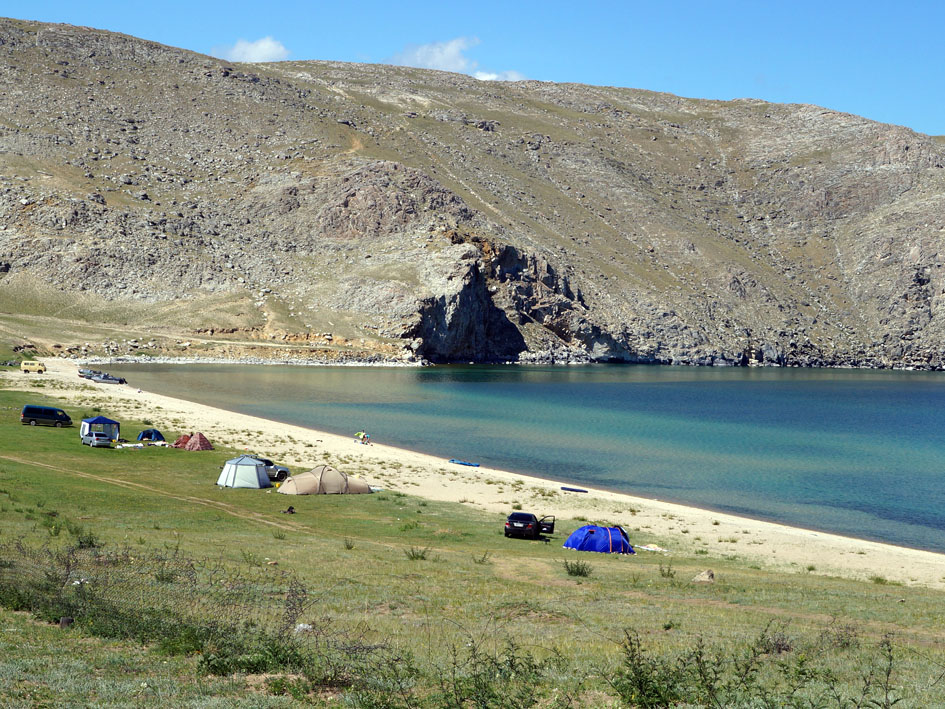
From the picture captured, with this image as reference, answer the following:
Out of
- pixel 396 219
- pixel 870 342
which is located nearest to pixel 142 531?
pixel 396 219

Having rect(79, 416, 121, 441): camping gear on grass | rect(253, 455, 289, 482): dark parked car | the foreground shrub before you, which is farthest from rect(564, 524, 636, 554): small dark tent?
rect(79, 416, 121, 441): camping gear on grass

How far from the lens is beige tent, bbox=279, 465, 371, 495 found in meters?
33.8

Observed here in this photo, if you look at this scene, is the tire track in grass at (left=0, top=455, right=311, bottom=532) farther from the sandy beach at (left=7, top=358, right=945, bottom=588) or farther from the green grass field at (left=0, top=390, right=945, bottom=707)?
the sandy beach at (left=7, top=358, right=945, bottom=588)

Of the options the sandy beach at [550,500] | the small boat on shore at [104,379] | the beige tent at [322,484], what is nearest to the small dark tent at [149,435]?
the sandy beach at [550,500]

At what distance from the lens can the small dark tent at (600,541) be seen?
2659 cm

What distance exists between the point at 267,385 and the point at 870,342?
142789 mm

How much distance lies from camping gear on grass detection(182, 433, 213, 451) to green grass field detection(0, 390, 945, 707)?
12.1m

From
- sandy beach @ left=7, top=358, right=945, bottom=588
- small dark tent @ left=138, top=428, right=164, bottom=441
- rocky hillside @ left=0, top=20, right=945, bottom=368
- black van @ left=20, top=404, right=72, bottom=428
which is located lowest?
sandy beach @ left=7, top=358, right=945, bottom=588

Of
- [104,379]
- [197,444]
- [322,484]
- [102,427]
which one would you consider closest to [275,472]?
[322,484]

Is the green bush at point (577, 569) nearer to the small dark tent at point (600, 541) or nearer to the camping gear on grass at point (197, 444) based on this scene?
the small dark tent at point (600, 541)

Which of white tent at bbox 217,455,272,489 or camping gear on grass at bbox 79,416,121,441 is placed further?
camping gear on grass at bbox 79,416,121,441

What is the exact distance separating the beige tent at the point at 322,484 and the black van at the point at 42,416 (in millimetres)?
19134

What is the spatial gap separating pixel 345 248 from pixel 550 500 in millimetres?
121972

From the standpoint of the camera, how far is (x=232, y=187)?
163250 mm
